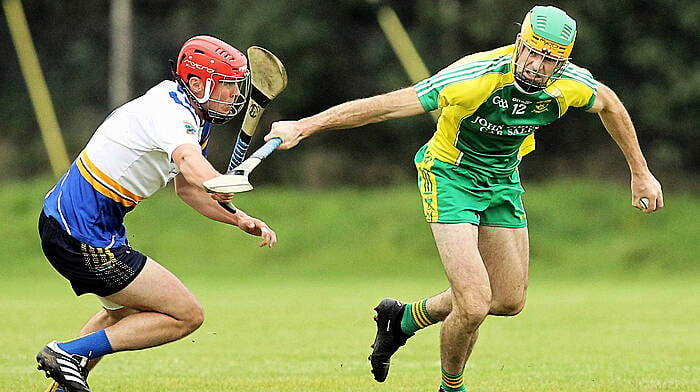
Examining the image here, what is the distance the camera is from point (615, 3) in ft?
88.9

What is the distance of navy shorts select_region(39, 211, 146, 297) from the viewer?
6.61 metres

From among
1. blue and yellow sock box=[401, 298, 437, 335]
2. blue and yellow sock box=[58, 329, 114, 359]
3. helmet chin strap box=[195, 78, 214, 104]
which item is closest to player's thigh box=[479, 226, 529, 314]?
blue and yellow sock box=[401, 298, 437, 335]

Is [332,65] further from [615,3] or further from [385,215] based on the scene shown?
[615,3]

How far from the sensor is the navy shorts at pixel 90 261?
21.7 ft

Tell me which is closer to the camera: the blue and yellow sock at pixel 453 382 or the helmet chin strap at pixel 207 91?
the helmet chin strap at pixel 207 91

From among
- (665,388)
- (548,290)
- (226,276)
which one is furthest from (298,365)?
(226,276)

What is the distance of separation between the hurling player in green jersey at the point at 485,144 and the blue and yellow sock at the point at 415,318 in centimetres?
5

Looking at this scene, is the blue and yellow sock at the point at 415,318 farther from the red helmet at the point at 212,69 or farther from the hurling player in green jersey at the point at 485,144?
the red helmet at the point at 212,69

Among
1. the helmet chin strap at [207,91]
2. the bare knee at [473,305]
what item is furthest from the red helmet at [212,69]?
the bare knee at [473,305]

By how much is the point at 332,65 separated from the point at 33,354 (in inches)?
741

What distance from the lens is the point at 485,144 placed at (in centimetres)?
772

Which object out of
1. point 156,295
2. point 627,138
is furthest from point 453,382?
point 156,295

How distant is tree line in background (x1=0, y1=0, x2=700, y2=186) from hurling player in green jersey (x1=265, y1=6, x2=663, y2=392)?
18.7 meters

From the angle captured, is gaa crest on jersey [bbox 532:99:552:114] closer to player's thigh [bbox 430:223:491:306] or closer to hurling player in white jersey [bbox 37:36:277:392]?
player's thigh [bbox 430:223:491:306]
